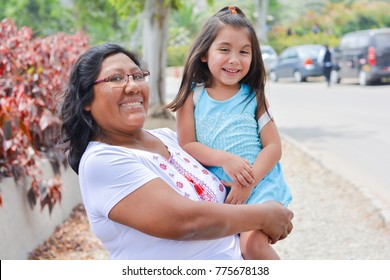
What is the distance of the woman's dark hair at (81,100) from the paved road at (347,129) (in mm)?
4757

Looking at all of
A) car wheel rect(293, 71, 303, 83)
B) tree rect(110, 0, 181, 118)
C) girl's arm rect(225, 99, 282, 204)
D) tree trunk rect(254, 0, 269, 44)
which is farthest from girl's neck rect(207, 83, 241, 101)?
tree trunk rect(254, 0, 269, 44)

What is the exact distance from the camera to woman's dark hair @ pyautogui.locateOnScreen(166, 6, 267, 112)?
267 cm

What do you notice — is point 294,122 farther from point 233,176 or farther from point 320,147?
point 233,176

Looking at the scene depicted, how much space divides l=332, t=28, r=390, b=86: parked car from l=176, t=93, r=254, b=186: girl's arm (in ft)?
63.3

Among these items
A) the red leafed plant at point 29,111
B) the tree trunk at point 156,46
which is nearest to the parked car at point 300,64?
the tree trunk at point 156,46

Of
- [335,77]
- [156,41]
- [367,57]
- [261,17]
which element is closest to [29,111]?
[156,41]

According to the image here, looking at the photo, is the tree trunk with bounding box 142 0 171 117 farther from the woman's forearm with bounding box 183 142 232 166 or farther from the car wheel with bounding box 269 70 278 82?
the car wheel with bounding box 269 70 278 82

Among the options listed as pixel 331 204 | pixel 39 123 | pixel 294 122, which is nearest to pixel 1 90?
pixel 39 123

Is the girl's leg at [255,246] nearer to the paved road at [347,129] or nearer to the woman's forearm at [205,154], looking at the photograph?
the woman's forearm at [205,154]

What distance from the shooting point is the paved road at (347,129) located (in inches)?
343

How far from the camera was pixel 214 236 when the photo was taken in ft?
7.39

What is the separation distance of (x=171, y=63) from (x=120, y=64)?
131 ft

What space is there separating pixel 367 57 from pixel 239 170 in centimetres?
1982

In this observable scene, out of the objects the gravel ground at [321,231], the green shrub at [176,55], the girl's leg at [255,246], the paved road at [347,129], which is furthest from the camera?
the green shrub at [176,55]
